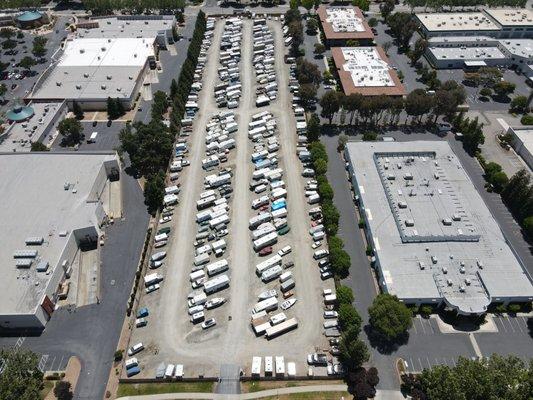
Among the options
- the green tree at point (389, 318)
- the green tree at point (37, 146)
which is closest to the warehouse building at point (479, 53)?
the green tree at point (389, 318)

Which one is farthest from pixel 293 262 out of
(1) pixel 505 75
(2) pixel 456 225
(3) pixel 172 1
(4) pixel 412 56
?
(3) pixel 172 1

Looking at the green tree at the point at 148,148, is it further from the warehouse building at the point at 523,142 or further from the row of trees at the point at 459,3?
the row of trees at the point at 459,3

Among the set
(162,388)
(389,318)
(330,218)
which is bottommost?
(162,388)

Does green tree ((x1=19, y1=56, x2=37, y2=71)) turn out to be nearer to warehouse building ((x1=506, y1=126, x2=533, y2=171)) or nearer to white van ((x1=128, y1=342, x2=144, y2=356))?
white van ((x1=128, y1=342, x2=144, y2=356))

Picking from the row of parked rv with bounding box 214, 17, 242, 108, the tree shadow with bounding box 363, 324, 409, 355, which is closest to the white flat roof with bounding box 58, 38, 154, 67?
the row of parked rv with bounding box 214, 17, 242, 108

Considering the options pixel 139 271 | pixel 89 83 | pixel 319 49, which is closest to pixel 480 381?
pixel 139 271

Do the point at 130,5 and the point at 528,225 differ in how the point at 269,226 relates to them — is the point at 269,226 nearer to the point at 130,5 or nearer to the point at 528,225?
the point at 528,225

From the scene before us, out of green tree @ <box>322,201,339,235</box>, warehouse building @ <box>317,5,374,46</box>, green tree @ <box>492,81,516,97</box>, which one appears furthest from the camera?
warehouse building @ <box>317,5,374,46</box>
